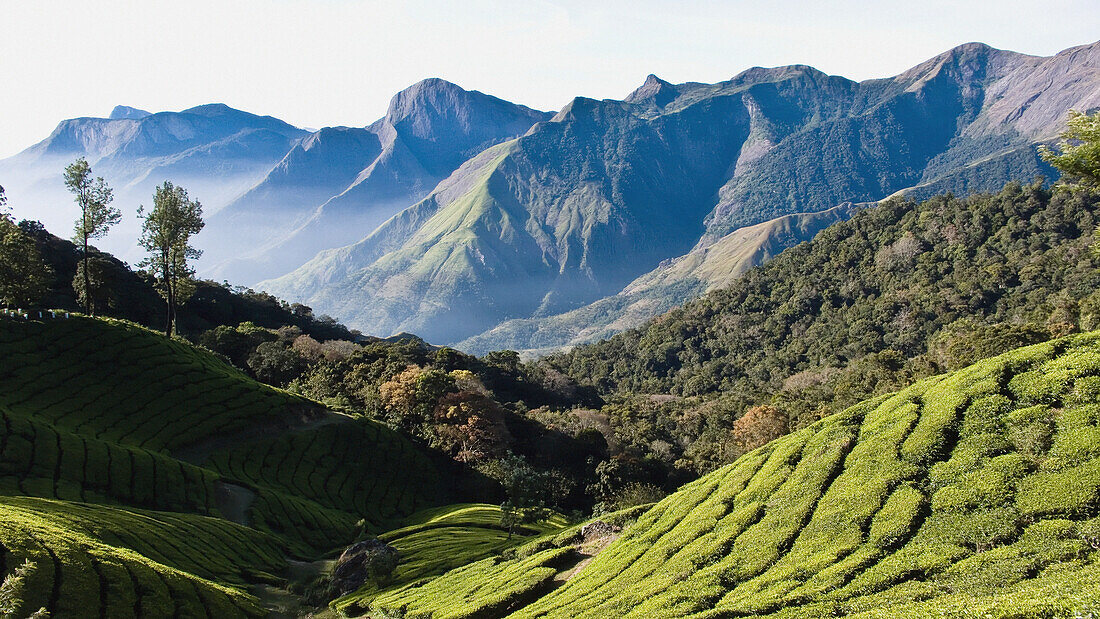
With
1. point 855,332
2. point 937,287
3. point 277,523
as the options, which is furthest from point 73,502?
point 937,287

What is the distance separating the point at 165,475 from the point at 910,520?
4576 cm

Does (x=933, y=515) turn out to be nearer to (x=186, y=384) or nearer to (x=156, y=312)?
(x=186, y=384)

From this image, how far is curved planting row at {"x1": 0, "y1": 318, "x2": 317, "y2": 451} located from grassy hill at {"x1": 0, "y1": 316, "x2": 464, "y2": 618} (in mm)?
158

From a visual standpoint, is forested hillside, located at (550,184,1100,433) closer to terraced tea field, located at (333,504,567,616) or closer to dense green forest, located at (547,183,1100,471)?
dense green forest, located at (547,183,1100,471)

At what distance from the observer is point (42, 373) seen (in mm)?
50875

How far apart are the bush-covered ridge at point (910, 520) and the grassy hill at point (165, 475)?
17.5 meters

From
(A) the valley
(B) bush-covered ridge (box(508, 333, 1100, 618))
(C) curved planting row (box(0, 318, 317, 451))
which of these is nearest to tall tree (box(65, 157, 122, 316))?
(A) the valley

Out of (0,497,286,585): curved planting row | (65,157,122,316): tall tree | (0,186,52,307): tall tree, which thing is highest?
(65,157,122,316): tall tree

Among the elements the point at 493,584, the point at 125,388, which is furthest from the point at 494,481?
the point at 493,584

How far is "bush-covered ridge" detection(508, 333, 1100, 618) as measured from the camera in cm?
1627

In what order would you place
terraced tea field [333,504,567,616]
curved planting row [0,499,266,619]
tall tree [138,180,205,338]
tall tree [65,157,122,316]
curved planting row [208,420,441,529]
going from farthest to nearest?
1. tall tree [138,180,205,338]
2. tall tree [65,157,122,316]
3. curved planting row [208,420,441,529]
4. terraced tea field [333,504,567,616]
5. curved planting row [0,499,266,619]

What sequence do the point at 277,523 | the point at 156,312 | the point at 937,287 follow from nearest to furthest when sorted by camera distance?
the point at 277,523 < the point at 156,312 < the point at 937,287

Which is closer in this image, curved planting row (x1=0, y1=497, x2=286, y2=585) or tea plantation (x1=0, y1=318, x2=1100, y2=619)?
tea plantation (x1=0, y1=318, x2=1100, y2=619)

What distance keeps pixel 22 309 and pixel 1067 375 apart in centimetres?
7742
